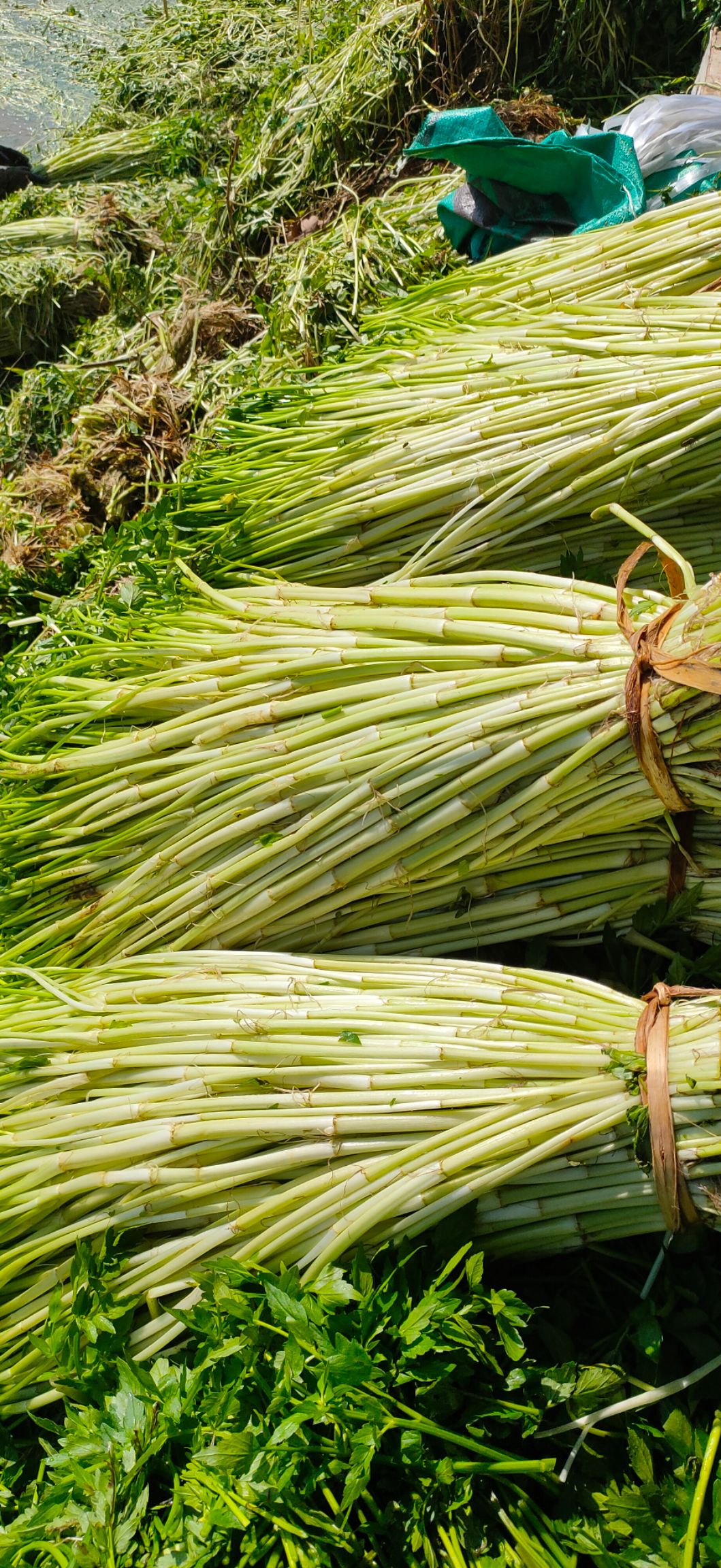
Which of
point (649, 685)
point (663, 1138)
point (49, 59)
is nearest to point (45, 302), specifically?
point (49, 59)

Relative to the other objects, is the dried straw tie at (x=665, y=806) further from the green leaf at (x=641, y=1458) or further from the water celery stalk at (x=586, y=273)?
the water celery stalk at (x=586, y=273)

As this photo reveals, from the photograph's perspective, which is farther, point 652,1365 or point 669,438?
point 669,438

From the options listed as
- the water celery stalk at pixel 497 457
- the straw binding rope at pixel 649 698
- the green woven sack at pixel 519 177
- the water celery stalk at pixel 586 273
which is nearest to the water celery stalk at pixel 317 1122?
the straw binding rope at pixel 649 698

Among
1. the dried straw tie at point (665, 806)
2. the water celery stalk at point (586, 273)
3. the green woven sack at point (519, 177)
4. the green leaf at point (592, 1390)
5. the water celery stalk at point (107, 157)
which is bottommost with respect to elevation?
the green leaf at point (592, 1390)

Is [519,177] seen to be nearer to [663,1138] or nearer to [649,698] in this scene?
[649,698]

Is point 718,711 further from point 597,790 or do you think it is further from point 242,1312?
point 242,1312

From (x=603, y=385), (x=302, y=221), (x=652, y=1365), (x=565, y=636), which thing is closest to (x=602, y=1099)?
(x=652, y=1365)
